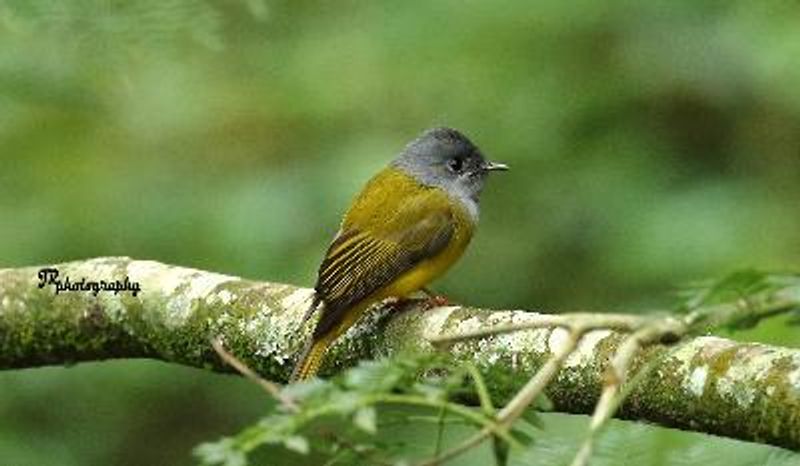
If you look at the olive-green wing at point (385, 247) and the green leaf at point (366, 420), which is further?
the olive-green wing at point (385, 247)

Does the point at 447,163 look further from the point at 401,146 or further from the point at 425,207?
the point at 401,146

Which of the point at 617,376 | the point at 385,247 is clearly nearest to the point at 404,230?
the point at 385,247

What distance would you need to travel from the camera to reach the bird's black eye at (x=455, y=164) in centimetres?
566

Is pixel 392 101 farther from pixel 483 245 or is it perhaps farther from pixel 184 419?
pixel 184 419

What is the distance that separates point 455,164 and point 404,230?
0.65 m

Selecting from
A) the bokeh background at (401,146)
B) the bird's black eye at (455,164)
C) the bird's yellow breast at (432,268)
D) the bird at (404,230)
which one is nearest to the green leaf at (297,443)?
the bird at (404,230)

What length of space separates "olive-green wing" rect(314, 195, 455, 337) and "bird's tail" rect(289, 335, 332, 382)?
0.39 meters

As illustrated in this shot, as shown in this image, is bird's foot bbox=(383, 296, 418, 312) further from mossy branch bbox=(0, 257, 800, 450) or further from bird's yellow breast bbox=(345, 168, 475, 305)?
bird's yellow breast bbox=(345, 168, 475, 305)

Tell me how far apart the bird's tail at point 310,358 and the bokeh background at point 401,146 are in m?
2.19

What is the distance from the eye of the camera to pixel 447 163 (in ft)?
18.5

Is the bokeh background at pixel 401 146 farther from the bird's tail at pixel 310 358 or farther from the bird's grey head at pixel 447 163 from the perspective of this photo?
the bird's tail at pixel 310 358

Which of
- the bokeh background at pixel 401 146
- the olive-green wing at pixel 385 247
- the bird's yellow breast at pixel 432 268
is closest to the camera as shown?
the olive-green wing at pixel 385 247

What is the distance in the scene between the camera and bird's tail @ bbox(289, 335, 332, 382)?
386cm

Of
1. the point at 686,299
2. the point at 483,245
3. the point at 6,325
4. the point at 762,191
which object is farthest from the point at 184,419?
the point at 686,299
